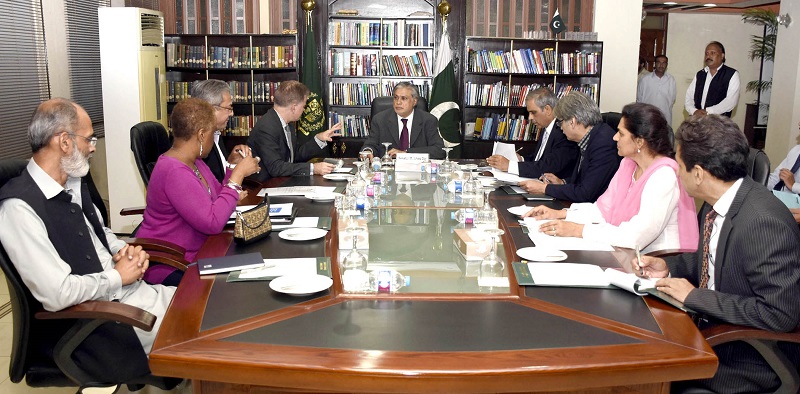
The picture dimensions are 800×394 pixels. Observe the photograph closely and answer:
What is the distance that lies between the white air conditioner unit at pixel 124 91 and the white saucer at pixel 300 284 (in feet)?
15.4

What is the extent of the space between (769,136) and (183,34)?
22.9ft

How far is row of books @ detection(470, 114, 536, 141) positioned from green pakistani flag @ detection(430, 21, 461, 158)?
395 millimetres

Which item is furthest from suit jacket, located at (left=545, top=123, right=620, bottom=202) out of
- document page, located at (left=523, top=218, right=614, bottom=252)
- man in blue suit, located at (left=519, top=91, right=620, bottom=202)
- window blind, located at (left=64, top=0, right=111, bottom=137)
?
window blind, located at (left=64, top=0, right=111, bottom=137)

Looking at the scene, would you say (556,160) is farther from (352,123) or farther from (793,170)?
(352,123)

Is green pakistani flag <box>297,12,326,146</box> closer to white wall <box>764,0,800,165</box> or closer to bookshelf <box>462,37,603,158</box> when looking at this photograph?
bookshelf <box>462,37,603,158</box>

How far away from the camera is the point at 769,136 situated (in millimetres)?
8492

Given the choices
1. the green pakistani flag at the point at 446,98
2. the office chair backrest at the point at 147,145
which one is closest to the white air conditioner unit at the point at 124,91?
the office chair backrest at the point at 147,145

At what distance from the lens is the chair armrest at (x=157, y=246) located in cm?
286

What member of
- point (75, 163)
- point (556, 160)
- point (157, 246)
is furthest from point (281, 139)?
point (75, 163)

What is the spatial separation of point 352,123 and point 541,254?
5.42 m

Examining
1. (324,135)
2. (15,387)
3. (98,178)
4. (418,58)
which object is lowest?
(15,387)

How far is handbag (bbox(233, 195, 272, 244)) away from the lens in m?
2.62

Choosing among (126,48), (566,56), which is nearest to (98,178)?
(126,48)

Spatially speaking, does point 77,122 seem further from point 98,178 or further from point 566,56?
point 566,56
